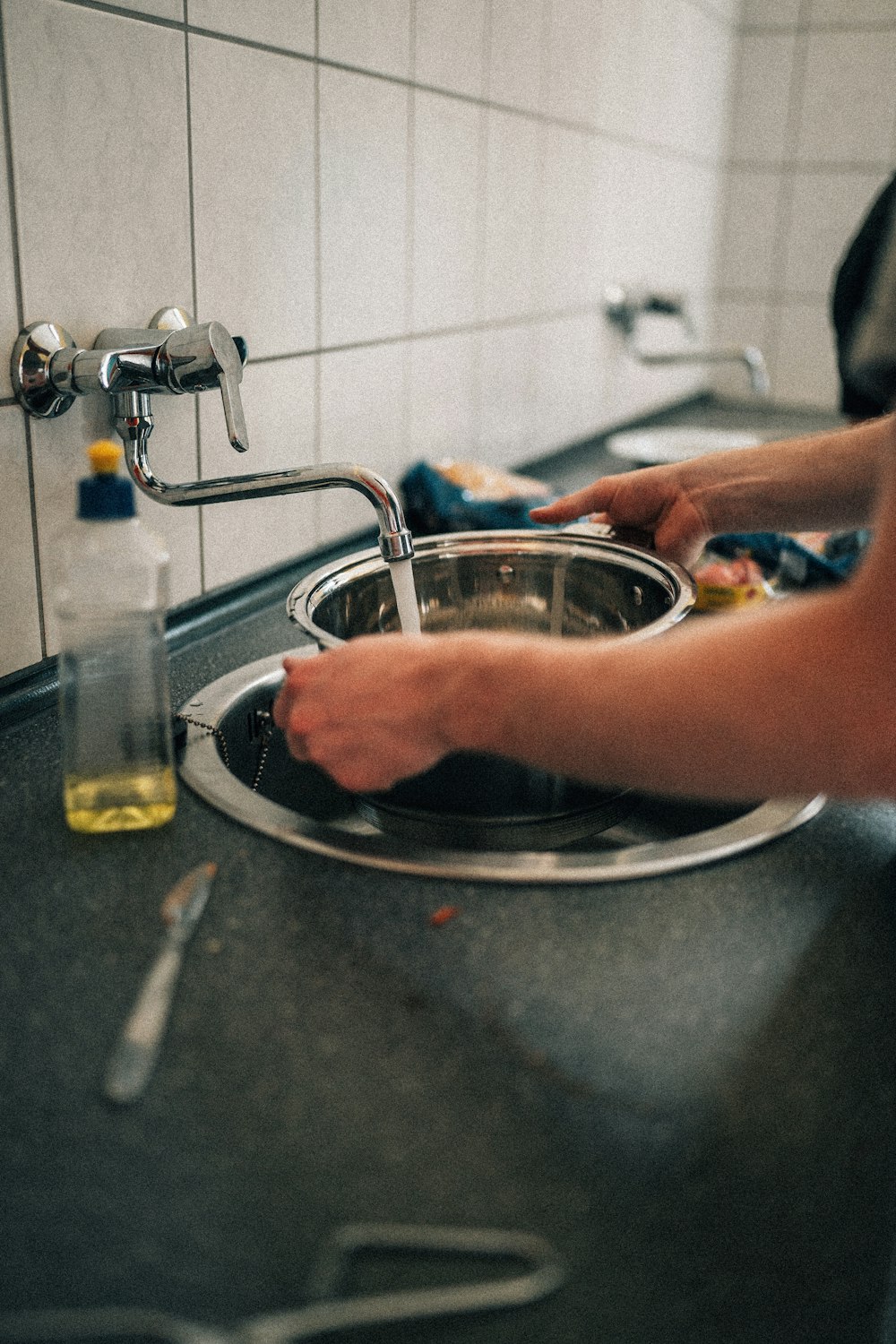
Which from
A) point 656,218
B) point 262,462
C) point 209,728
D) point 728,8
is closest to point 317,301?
point 262,462

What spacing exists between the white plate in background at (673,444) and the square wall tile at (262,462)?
2.23 ft

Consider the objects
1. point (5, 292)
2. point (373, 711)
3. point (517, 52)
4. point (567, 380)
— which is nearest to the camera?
point (373, 711)

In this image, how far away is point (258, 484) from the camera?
0.84 meters

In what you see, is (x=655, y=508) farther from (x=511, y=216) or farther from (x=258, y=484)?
(x=511, y=216)

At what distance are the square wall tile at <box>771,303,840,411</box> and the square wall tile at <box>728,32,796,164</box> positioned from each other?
1.09ft

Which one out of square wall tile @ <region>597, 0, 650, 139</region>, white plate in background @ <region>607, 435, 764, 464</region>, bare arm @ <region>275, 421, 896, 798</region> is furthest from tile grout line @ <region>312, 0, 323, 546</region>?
square wall tile @ <region>597, 0, 650, 139</region>

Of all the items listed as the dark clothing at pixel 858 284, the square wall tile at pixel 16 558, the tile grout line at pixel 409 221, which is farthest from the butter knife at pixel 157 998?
the dark clothing at pixel 858 284

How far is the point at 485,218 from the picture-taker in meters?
1.48

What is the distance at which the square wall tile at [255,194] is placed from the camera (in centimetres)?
95

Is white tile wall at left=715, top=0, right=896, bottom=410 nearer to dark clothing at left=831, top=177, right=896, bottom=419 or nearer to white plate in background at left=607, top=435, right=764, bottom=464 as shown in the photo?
white plate in background at left=607, top=435, right=764, bottom=464

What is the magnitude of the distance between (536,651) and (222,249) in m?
0.60

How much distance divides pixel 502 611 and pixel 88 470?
0.38 metres

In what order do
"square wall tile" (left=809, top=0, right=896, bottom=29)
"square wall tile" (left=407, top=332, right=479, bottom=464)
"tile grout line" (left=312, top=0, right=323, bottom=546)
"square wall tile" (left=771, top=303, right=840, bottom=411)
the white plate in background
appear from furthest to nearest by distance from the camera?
"square wall tile" (left=771, top=303, right=840, bottom=411), "square wall tile" (left=809, top=0, right=896, bottom=29), the white plate in background, "square wall tile" (left=407, top=332, right=479, bottom=464), "tile grout line" (left=312, top=0, right=323, bottom=546)

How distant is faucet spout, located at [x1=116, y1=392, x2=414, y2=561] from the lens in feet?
2.75
